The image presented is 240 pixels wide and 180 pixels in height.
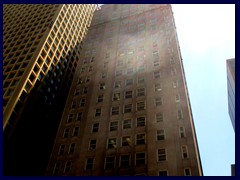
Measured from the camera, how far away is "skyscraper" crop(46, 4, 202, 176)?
113 feet

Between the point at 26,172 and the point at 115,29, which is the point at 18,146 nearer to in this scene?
the point at 26,172

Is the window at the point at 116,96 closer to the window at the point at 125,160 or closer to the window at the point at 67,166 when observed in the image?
the window at the point at 125,160

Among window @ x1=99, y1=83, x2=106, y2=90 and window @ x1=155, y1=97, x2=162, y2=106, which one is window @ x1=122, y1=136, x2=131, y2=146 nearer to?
window @ x1=155, y1=97, x2=162, y2=106

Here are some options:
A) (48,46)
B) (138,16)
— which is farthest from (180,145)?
(138,16)

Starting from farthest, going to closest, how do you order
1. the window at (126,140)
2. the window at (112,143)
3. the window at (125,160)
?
the window at (112,143), the window at (126,140), the window at (125,160)

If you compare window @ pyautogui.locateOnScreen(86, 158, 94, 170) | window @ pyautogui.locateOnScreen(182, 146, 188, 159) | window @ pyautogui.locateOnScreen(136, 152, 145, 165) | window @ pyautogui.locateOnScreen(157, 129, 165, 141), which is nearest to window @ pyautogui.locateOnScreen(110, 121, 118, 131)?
window @ pyautogui.locateOnScreen(86, 158, 94, 170)

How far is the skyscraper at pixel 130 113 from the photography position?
34.4 m

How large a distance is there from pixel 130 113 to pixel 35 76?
69.5 feet

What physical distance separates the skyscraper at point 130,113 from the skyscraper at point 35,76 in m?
6.75

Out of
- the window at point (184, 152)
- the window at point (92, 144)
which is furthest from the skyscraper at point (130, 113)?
the window at point (184, 152)

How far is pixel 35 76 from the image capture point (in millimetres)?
52844

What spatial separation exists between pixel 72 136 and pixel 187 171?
697 inches

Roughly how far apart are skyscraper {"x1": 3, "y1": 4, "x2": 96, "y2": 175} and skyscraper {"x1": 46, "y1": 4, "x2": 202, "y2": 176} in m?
6.75

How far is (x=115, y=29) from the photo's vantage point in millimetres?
68875
